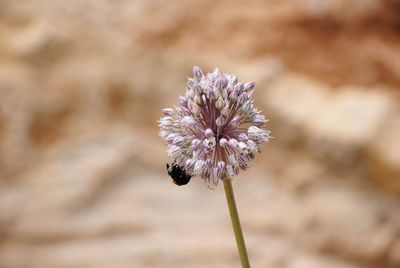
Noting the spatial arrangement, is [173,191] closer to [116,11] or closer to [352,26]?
[116,11]

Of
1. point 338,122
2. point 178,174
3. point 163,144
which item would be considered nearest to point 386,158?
point 338,122

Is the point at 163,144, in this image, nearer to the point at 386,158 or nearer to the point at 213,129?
the point at 386,158

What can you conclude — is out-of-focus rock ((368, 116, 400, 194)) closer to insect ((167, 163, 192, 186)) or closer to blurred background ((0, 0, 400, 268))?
blurred background ((0, 0, 400, 268))

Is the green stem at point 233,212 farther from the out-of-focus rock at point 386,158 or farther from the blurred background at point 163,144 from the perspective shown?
the out-of-focus rock at point 386,158

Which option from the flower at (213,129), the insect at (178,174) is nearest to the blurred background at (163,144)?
the insect at (178,174)

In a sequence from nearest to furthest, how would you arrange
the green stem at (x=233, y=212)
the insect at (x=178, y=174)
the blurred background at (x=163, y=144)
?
1. the green stem at (x=233, y=212)
2. the insect at (x=178, y=174)
3. the blurred background at (x=163, y=144)

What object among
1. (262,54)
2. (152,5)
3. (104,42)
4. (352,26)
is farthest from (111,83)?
(352,26)

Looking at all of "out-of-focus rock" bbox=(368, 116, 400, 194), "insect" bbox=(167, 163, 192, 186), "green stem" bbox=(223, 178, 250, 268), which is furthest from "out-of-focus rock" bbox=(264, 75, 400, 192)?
"green stem" bbox=(223, 178, 250, 268)
